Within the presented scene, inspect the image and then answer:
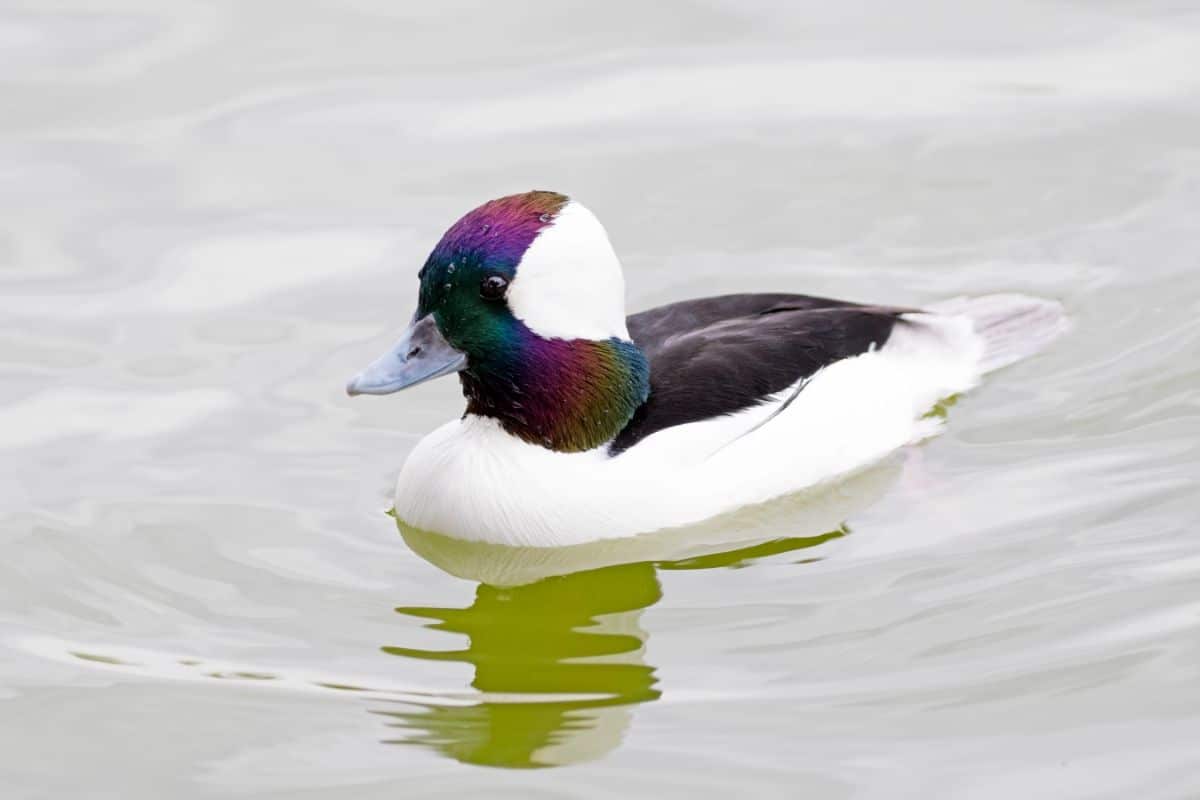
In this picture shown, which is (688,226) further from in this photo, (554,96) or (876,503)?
(876,503)

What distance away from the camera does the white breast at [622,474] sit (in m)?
8.48

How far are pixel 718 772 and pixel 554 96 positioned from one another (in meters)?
6.40

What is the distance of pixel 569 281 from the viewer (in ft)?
27.1

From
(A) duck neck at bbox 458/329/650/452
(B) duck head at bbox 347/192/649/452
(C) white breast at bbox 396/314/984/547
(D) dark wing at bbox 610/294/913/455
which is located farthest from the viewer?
(D) dark wing at bbox 610/294/913/455

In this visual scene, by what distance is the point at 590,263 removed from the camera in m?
8.28

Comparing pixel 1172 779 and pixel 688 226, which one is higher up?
pixel 688 226

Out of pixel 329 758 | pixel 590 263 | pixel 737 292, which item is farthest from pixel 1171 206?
pixel 329 758

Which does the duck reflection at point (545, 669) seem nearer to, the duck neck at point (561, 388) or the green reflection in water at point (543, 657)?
the green reflection in water at point (543, 657)

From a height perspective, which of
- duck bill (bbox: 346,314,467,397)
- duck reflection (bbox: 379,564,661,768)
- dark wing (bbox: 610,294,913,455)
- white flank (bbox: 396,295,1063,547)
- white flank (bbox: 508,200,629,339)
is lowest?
duck reflection (bbox: 379,564,661,768)

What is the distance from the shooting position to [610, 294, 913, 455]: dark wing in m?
8.67

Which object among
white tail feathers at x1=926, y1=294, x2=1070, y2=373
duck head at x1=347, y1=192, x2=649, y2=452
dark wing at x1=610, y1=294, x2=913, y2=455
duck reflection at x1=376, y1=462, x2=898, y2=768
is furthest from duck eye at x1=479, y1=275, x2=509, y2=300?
white tail feathers at x1=926, y1=294, x2=1070, y2=373

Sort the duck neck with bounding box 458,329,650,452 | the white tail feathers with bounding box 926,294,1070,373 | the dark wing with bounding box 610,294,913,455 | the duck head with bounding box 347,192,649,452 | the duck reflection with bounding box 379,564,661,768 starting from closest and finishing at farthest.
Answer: the duck reflection with bounding box 379,564,661,768, the duck head with bounding box 347,192,649,452, the duck neck with bounding box 458,329,650,452, the dark wing with bounding box 610,294,913,455, the white tail feathers with bounding box 926,294,1070,373

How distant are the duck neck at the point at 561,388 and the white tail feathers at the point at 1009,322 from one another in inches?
87.5

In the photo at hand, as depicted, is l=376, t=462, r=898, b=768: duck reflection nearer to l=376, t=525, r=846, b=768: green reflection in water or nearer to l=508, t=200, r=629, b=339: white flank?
l=376, t=525, r=846, b=768: green reflection in water
